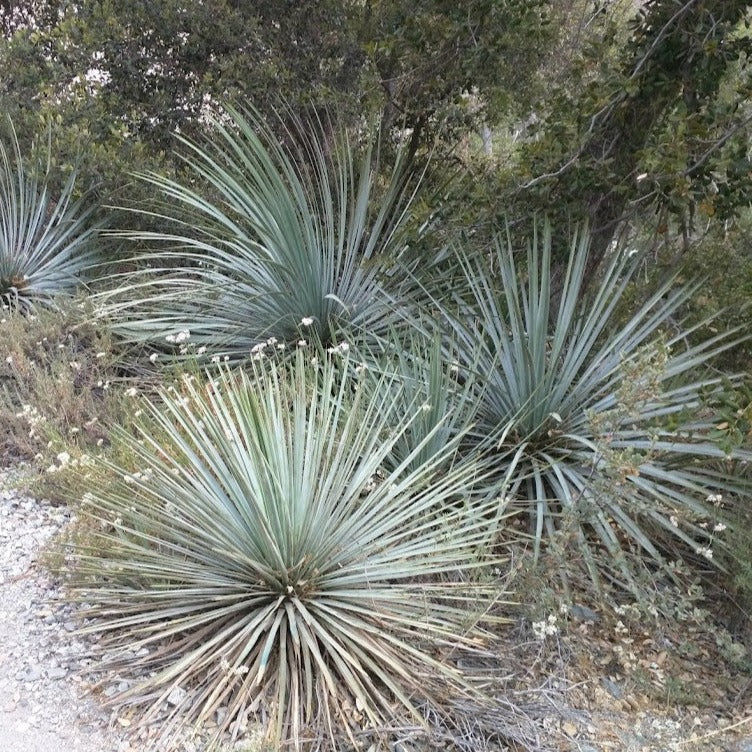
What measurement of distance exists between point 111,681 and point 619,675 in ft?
5.55

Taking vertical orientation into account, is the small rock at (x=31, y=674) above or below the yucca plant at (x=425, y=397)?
below

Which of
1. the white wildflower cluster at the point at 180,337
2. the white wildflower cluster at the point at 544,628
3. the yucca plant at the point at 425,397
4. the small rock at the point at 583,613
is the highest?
the yucca plant at the point at 425,397

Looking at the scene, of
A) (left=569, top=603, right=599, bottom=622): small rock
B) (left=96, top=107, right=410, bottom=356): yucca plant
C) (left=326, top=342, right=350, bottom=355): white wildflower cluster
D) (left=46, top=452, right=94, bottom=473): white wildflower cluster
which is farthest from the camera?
(left=96, top=107, right=410, bottom=356): yucca plant

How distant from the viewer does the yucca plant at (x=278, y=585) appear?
203 centimetres

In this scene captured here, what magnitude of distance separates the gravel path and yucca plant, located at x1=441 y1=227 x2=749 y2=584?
152 cm

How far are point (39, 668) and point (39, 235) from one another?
414 centimetres

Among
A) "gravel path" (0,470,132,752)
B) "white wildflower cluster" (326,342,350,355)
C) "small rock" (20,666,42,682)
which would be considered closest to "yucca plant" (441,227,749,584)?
"white wildflower cluster" (326,342,350,355)

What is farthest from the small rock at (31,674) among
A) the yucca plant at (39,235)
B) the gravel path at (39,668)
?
the yucca plant at (39,235)

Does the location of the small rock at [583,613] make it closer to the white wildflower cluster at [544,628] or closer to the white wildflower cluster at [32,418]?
the white wildflower cluster at [544,628]

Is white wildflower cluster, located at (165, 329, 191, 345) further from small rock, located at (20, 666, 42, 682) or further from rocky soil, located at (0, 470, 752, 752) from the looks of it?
small rock, located at (20, 666, 42, 682)

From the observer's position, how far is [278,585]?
86.7 inches

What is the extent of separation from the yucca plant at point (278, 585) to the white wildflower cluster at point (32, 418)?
0.75 meters

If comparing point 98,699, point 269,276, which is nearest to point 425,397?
point 269,276

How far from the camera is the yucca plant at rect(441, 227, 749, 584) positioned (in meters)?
2.60
